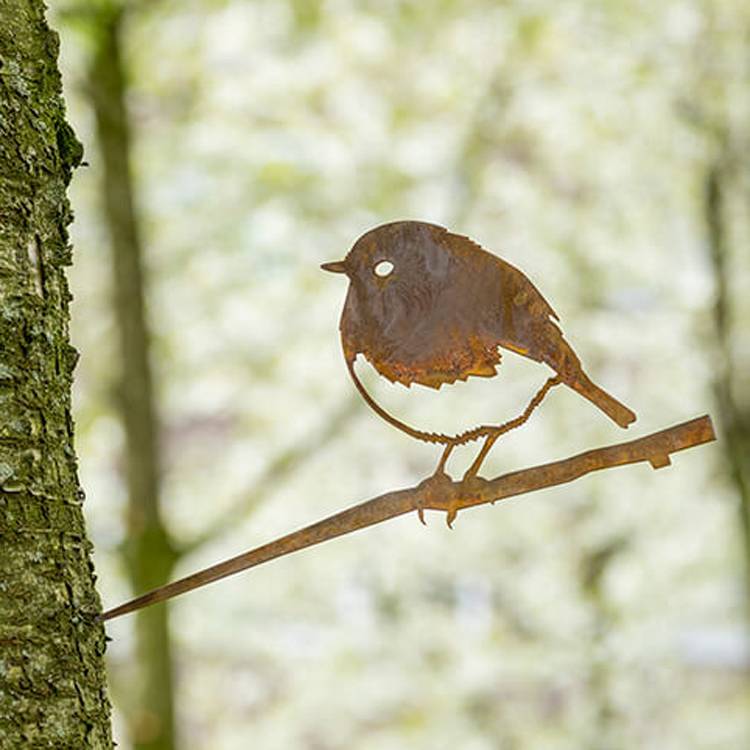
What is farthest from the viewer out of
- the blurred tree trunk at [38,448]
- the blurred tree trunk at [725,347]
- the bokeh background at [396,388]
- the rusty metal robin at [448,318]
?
the blurred tree trunk at [725,347]

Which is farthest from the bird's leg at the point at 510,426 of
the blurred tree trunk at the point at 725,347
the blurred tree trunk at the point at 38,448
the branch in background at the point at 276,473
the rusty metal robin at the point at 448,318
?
the blurred tree trunk at the point at 725,347

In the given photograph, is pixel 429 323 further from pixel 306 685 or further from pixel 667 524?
pixel 306 685

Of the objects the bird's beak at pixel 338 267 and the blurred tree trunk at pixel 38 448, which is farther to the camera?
the bird's beak at pixel 338 267

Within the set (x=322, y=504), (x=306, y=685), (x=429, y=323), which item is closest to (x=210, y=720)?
(x=306, y=685)

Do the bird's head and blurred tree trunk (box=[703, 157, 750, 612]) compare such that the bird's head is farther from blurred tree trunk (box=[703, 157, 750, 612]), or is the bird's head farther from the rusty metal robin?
blurred tree trunk (box=[703, 157, 750, 612])

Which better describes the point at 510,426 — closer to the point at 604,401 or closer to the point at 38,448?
the point at 604,401

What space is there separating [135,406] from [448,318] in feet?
5.36

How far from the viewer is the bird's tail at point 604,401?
766mm

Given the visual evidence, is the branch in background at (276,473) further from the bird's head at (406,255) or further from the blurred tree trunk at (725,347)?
the bird's head at (406,255)

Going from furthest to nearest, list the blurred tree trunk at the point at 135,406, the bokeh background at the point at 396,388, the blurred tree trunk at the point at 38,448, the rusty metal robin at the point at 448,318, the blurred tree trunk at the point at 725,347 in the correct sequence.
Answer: the blurred tree trunk at the point at 725,347
the bokeh background at the point at 396,388
the blurred tree trunk at the point at 135,406
the rusty metal robin at the point at 448,318
the blurred tree trunk at the point at 38,448

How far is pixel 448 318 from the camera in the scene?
80cm

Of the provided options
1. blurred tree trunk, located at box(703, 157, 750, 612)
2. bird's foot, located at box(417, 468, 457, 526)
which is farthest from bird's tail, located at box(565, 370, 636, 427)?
blurred tree trunk, located at box(703, 157, 750, 612)

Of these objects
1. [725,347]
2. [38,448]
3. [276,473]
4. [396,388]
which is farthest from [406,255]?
[725,347]

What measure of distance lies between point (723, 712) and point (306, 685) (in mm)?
2023
